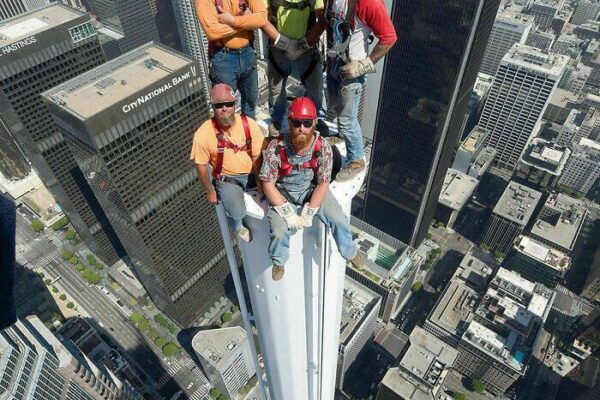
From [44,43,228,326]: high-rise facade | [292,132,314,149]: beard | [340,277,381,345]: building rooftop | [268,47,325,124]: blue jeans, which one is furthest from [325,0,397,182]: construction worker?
[340,277,381,345]: building rooftop

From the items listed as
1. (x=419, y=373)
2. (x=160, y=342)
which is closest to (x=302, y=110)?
(x=419, y=373)

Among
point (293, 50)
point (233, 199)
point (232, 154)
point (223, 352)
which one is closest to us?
point (233, 199)

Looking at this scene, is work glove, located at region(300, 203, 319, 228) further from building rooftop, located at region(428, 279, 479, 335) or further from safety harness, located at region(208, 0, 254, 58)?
building rooftop, located at region(428, 279, 479, 335)

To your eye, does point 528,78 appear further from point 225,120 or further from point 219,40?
point 225,120

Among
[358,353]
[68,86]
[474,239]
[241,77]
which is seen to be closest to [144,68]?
[68,86]

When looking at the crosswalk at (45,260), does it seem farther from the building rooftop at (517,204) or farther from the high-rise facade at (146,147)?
the building rooftop at (517,204)

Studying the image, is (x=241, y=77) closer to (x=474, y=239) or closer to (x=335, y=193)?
(x=335, y=193)

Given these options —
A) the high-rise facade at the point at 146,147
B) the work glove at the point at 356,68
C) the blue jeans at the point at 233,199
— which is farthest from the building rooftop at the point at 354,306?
the work glove at the point at 356,68

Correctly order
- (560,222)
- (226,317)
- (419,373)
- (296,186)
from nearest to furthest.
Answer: (296,186)
(419,373)
(226,317)
(560,222)
